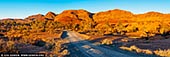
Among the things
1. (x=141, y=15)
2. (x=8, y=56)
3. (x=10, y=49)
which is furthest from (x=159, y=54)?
(x=141, y=15)

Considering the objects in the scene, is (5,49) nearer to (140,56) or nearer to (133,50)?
(140,56)

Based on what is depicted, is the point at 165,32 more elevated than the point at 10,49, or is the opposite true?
the point at 10,49

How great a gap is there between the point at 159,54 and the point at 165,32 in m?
45.5

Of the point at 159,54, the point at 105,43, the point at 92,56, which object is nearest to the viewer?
the point at 92,56

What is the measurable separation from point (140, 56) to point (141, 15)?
162 metres

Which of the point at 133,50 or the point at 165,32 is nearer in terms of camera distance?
the point at 133,50

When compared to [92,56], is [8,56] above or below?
above

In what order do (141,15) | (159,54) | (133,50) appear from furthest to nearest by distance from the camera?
(141,15) → (133,50) → (159,54)

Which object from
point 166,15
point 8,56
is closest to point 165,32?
point 8,56

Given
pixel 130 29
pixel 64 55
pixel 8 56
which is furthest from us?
pixel 130 29

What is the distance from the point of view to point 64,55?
2430 cm

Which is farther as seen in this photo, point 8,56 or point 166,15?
point 166,15

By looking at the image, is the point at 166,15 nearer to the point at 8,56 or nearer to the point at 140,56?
the point at 140,56

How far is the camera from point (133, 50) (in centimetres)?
3341
